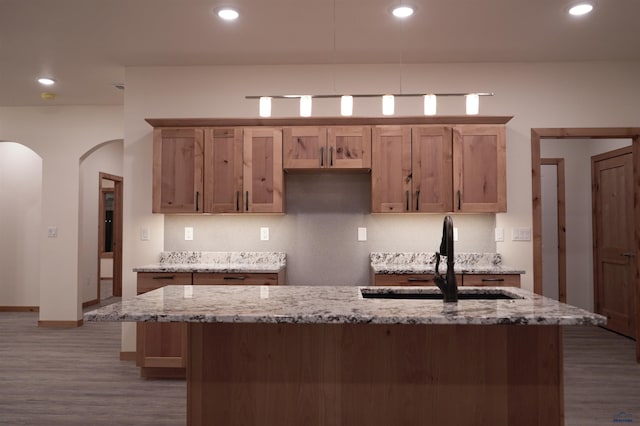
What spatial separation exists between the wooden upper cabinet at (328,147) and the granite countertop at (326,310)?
1.97 metres

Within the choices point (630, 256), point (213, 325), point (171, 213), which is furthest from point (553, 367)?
point (630, 256)

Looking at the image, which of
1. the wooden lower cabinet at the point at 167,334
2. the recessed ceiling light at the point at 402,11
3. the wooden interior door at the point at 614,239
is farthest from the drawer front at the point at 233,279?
the wooden interior door at the point at 614,239

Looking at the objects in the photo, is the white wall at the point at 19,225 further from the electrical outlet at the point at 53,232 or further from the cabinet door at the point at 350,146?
the cabinet door at the point at 350,146

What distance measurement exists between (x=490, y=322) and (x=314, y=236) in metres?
2.93

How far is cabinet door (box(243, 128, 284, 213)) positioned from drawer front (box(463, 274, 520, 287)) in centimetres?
173

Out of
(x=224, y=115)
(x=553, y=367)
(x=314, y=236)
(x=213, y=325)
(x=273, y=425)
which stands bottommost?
(x=273, y=425)

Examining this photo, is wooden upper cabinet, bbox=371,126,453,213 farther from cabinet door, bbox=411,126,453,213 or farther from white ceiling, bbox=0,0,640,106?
white ceiling, bbox=0,0,640,106

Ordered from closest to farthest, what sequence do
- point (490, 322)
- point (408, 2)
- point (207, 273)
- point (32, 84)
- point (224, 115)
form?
point (490, 322) < point (408, 2) < point (207, 273) < point (224, 115) < point (32, 84)

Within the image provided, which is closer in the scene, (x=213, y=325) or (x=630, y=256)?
(x=213, y=325)

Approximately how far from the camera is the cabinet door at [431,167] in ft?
13.8

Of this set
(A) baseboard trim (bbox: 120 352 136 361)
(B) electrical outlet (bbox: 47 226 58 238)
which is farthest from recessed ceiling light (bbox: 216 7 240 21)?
(B) electrical outlet (bbox: 47 226 58 238)

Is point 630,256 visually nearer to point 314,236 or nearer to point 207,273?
point 314,236

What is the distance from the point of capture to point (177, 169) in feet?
14.2

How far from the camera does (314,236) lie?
4.68 m
